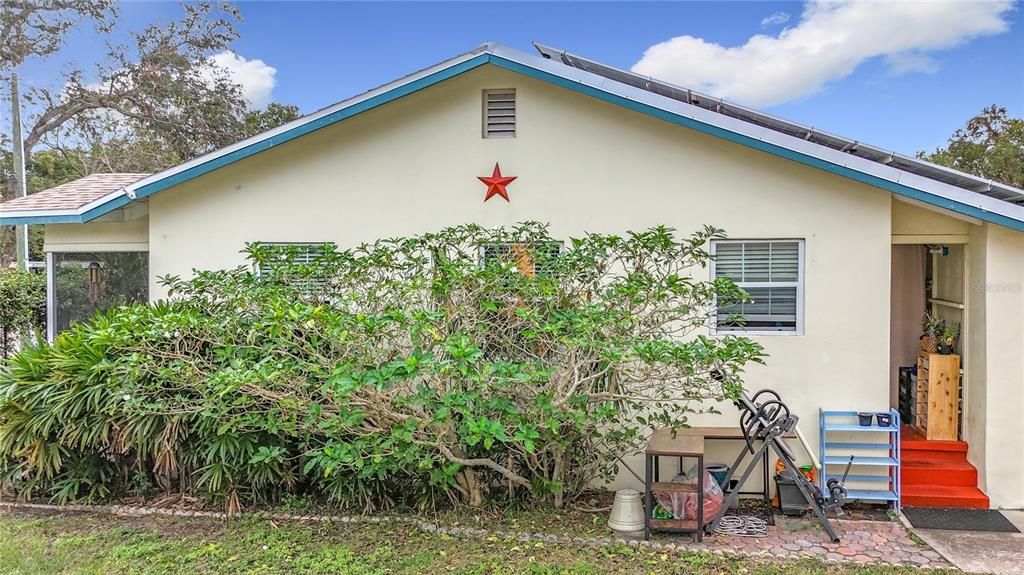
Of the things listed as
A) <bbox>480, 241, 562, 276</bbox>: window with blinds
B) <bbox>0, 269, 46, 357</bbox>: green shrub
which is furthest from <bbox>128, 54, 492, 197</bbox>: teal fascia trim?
<bbox>0, 269, 46, 357</bbox>: green shrub

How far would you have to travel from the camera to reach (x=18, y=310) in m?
11.1

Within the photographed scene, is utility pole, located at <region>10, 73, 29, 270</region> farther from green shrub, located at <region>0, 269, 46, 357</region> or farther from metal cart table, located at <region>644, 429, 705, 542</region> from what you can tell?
metal cart table, located at <region>644, 429, 705, 542</region>

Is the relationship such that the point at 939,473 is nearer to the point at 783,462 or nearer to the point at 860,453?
the point at 860,453

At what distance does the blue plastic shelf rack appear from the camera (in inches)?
272

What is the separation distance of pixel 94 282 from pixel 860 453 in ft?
32.1

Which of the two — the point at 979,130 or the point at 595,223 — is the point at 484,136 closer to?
the point at 595,223

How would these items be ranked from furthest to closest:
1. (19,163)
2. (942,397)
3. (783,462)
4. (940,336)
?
(19,163) → (940,336) → (942,397) → (783,462)

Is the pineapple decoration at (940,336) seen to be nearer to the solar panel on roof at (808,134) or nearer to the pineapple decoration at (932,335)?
the pineapple decoration at (932,335)

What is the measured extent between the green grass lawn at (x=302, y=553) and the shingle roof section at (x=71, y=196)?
3777mm

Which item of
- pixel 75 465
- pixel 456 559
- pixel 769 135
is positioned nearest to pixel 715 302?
pixel 769 135

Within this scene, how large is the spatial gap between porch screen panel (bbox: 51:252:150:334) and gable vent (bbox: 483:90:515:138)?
4891 mm

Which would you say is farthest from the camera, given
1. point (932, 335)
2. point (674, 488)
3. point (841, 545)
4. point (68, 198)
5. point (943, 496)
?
point (68, 198)

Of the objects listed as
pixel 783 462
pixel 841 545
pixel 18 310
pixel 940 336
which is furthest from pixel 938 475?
pixel 18 310

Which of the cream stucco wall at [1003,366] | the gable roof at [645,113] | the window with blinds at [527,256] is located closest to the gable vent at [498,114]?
the gable roof at [645,113]
